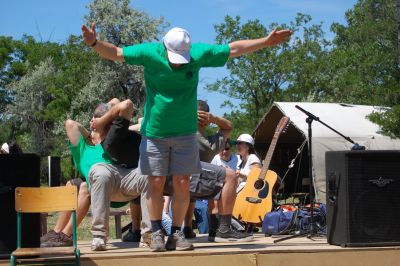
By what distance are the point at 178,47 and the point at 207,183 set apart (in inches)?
56.8

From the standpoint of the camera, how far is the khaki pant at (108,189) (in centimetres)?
551

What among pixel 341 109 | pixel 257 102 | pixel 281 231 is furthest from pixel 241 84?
pixel 281 231

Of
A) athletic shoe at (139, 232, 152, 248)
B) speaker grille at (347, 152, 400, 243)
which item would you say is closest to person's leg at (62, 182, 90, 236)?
athletic shoe at (139, 232, 152, 248)

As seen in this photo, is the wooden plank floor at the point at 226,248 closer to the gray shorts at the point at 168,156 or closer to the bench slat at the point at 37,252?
the bench slat at the point at 37,252

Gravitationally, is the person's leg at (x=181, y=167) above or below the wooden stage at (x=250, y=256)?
above

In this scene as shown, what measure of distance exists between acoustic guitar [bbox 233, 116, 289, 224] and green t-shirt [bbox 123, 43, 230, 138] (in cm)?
333

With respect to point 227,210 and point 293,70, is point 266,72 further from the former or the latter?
point 227,210

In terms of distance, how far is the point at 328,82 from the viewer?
3509 centimetres

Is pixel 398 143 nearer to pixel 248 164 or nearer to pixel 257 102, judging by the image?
pixel 248 164

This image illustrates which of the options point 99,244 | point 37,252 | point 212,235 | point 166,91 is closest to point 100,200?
point 99,244

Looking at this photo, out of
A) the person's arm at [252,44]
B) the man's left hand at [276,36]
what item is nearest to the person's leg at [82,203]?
the person's arm at [252,44]

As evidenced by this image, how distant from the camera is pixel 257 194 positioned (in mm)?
8695

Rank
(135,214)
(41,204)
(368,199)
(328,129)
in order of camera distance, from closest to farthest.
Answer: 1. (41,204)
2. (368,199)
3. (135,214)
4. (328,129)

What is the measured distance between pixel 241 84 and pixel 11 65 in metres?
22.2
